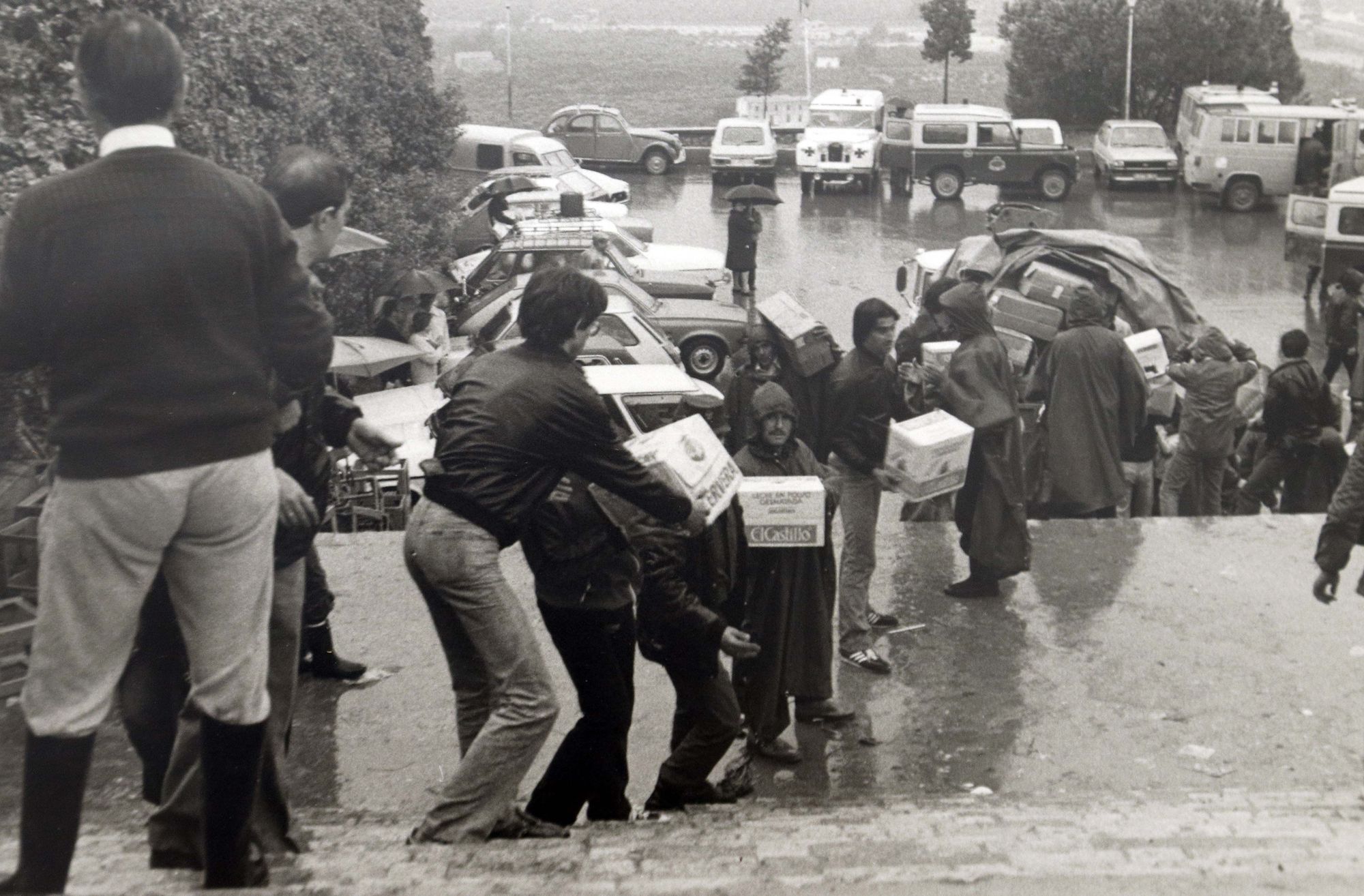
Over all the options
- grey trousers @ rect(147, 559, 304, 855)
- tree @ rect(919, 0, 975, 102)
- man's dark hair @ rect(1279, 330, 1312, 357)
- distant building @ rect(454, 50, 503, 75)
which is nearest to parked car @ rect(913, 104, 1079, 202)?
tree @ rect(919, 0, 975, 102)

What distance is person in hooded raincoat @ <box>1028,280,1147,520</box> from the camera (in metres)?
9.41

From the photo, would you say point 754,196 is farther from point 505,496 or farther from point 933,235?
point 505,496

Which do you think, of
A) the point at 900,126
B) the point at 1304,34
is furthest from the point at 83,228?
the point at 1304,34

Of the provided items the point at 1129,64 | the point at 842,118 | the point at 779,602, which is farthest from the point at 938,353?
the point at 1129,64

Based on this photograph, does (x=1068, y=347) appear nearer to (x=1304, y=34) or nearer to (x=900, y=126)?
(x=900, y=126)

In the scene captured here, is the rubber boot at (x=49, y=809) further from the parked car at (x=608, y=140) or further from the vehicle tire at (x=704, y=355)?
the parked car at (x=608, y=140)

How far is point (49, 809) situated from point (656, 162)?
113 ft

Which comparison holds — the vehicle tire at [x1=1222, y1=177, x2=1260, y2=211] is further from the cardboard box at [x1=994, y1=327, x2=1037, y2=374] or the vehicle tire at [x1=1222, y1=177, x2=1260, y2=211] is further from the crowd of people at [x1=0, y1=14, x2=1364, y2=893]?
the crowd of people at [x1=0, y1=14, x2=1364, y2=893]

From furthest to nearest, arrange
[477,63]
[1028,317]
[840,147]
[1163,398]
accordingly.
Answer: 1. [477,63]
2. [840,147]
3. [1028,317]
4. [1163,398]

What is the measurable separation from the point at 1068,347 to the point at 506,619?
5.73m

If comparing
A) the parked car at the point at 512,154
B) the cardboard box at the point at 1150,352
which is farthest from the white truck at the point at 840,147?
the cardboard box at the point at 1150,352

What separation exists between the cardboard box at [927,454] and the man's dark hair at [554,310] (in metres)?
3.04

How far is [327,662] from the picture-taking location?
7.22 meters

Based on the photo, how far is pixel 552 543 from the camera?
4.84 meters
